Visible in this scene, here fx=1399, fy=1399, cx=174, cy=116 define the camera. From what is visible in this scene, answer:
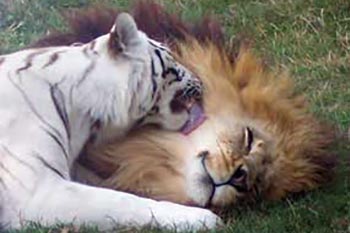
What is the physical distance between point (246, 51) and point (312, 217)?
32.8 inches

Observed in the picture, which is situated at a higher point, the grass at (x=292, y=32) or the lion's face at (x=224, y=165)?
the lion's face at (x=224, y=165)

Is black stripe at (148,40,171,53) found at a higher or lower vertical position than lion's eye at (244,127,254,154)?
higher

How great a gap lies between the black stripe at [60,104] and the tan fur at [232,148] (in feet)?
0.57

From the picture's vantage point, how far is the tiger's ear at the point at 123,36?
17.0 feet

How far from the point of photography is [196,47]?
549 centimetres

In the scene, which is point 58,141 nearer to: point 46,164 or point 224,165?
point 46,164

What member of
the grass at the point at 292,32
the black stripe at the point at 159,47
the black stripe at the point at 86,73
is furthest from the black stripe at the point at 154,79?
the grass at the point at 292,32

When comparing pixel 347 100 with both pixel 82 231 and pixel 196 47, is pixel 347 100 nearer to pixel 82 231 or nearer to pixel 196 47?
pixel 196 47

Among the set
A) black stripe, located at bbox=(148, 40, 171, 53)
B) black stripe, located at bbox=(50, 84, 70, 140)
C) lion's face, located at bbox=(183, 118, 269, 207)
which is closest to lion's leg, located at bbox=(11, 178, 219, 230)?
lion's face, located at bbox=(183, 118, 269, 207)

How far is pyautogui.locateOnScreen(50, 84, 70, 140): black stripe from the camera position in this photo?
16.8 feet

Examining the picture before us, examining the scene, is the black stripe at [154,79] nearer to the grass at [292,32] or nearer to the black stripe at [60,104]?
the black stripe at [60,104]

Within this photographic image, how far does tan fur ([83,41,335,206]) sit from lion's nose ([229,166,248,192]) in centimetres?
2

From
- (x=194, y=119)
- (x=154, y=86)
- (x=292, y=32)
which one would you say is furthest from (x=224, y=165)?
(x=292, y=32)

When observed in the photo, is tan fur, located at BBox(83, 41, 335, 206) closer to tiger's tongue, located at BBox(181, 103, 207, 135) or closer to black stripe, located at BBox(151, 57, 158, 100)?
tiger's tongue, located at BBox(181, 103, 207, 135)
